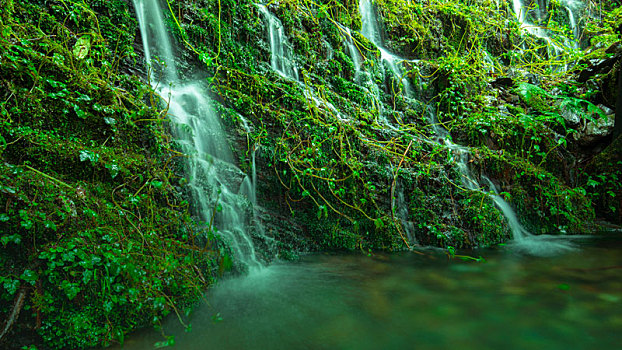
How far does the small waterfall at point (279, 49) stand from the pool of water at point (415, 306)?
10.3 feet

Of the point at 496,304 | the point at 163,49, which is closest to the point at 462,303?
the point at 496,304

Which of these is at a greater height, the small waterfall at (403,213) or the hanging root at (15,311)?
the small waterfall at (403,213)

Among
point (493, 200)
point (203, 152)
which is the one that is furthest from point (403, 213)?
point (203, 152)

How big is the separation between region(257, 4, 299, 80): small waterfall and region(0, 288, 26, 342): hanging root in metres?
4.13

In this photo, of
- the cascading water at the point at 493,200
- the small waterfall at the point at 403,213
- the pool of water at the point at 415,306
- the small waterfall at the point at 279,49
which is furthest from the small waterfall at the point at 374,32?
the pool of water at the point at 415,306

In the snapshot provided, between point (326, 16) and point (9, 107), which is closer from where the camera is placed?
point (9, 107)

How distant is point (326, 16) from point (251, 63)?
2.29 meters

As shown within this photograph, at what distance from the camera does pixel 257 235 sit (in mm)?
3500

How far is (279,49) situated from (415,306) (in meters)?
4.36

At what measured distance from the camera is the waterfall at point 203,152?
10.5 feet

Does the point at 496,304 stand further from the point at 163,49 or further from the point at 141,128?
the point at 163,49

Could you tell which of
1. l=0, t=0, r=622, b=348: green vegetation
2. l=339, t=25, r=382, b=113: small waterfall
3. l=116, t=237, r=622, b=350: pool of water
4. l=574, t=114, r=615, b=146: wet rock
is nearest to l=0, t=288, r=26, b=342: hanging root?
l=0, t=0, r=622, b=348: green vegetation

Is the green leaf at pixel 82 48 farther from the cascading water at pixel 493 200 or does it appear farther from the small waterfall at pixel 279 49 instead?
the cascading water at pixel 493 200

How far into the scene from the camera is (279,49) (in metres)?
5.15
